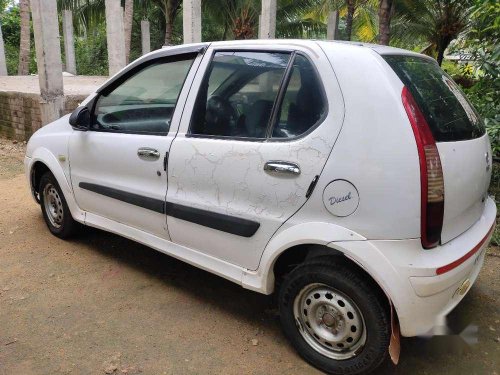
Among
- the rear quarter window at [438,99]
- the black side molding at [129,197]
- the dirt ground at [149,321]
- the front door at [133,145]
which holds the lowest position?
the dirt ground at [149,321]

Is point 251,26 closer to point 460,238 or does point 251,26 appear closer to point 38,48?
point 38,48

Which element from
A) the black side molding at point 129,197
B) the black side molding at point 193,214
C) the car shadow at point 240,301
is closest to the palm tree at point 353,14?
the car shadow at point 240,301

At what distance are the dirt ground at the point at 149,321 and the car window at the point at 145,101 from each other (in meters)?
1.16

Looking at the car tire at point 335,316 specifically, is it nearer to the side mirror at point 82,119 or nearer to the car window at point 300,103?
the car window at point 300,103

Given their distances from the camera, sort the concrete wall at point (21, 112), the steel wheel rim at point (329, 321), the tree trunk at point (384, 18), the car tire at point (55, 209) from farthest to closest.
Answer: the tree trunk at point (384, 18), the concrete wall at point (21, 112), the car tire at point (55, 209), the steel wheel rim at point (329, 321)

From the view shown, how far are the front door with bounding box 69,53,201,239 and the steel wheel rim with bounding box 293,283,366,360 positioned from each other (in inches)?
43.8

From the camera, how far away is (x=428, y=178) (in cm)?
194

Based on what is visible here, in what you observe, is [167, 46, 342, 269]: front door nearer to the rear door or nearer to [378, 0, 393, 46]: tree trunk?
the rear door

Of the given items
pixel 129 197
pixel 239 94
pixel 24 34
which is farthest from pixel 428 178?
pixel 24 34

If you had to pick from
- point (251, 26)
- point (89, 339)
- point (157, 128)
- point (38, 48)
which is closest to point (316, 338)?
point (89, 339)

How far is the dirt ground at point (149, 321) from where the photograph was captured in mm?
2439

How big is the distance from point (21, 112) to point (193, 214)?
6646 mm

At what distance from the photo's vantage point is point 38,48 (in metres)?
7.11

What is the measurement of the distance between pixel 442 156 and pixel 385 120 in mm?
318
